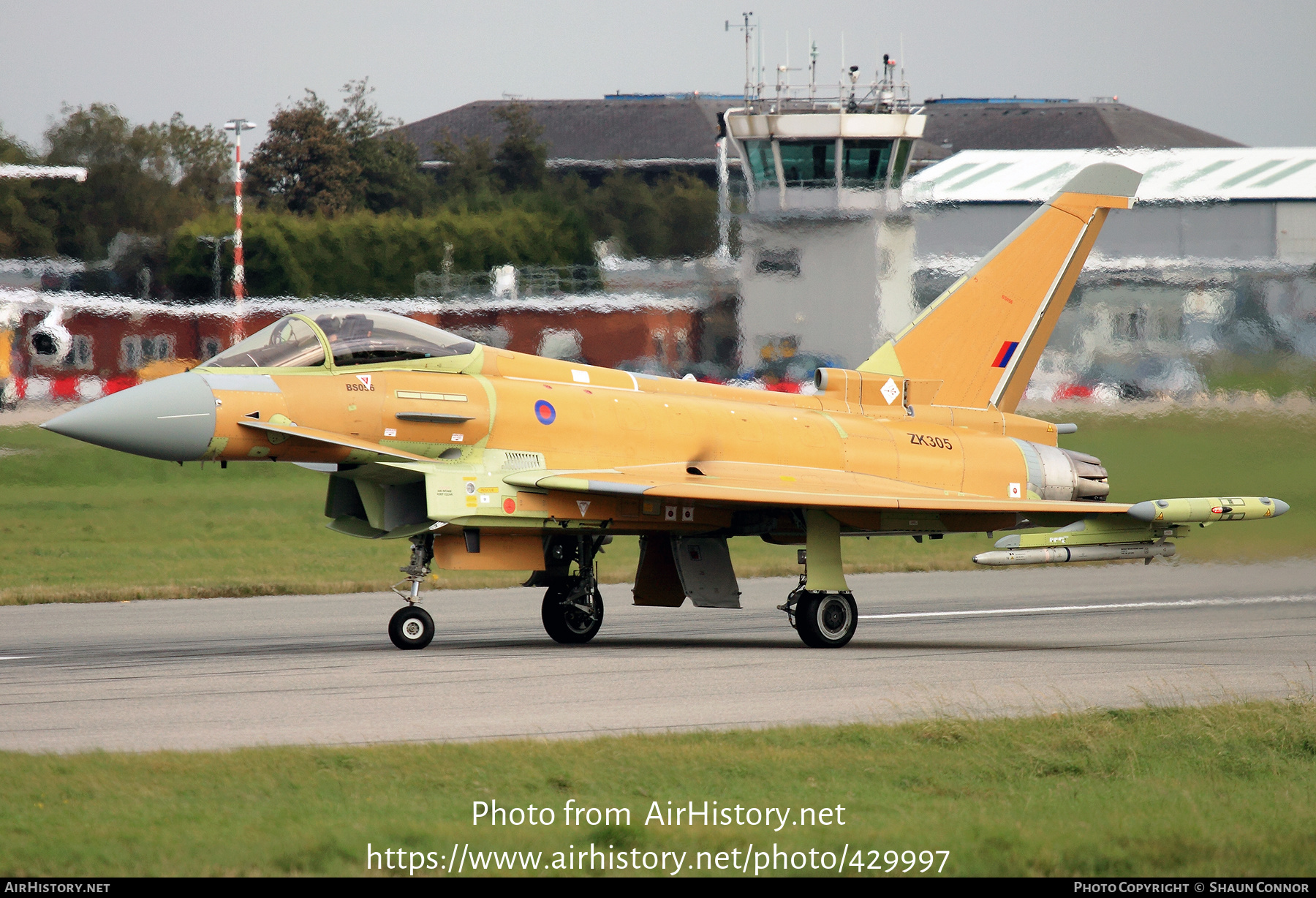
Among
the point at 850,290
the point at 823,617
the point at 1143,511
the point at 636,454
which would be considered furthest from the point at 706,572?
the point at 850,290

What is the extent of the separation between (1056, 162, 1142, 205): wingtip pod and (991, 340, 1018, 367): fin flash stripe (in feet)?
7.19

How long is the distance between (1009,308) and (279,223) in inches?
647

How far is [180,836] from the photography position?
6266 millimetres

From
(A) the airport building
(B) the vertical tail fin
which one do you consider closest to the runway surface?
(B) the vertical tail fin

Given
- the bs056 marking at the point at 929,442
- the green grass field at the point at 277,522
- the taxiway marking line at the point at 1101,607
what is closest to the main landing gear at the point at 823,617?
the bs056 marking at the point at 929,442

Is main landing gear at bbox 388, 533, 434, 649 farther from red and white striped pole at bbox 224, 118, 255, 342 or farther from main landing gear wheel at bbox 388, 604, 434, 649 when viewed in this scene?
red and white striped pole at bbox 224, 118, 255, 342

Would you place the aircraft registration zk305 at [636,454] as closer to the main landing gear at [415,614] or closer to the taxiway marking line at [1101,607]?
the main landing gear at [415,614]

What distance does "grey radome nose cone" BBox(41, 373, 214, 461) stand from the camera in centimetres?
1272

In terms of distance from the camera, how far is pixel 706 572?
15.3 meters

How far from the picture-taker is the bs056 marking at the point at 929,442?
54.5 feet

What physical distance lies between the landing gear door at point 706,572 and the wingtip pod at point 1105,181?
6.97m

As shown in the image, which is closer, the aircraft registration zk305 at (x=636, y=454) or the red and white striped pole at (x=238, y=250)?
the aircraft registration zk305 at (x=636, y=454)

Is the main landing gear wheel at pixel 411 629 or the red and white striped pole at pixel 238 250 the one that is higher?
the red and white striped pole at pixel 238 250
